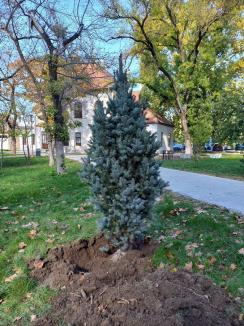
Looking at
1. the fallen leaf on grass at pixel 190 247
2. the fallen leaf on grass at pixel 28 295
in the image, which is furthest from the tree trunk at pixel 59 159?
the fallen leaf on grass at pixel 28 295

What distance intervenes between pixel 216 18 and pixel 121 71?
26299 mm

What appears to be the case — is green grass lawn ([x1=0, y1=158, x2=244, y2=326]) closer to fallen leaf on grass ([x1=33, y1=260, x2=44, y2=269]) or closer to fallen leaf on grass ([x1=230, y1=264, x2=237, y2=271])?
fallen leaf on grass ([x1=230, y1=264, x2=237, y2=271])

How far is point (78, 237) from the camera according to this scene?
17.9 feet

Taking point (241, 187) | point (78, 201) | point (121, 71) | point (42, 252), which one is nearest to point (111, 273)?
point (42, 252)

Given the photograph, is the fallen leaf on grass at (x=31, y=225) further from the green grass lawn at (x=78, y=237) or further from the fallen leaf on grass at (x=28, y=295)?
the fallen leaf on grass at (x=28, y=295)

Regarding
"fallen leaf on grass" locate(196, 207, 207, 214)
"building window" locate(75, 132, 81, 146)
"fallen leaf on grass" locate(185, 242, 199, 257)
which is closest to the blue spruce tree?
"fallen leaf on grass" locate(185, 242, 199, 257)

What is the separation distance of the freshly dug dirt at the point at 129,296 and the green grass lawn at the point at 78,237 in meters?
0.24

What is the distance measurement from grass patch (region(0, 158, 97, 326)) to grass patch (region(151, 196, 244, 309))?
1201mm

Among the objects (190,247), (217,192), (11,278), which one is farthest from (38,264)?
(217,192)

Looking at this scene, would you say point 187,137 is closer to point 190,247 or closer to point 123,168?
point 190,247

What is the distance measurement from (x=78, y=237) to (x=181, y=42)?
2826 centimetres

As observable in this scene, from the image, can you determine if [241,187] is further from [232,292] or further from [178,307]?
[178,307]

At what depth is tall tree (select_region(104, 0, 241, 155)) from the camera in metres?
26.8

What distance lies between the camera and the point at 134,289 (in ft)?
10.2
